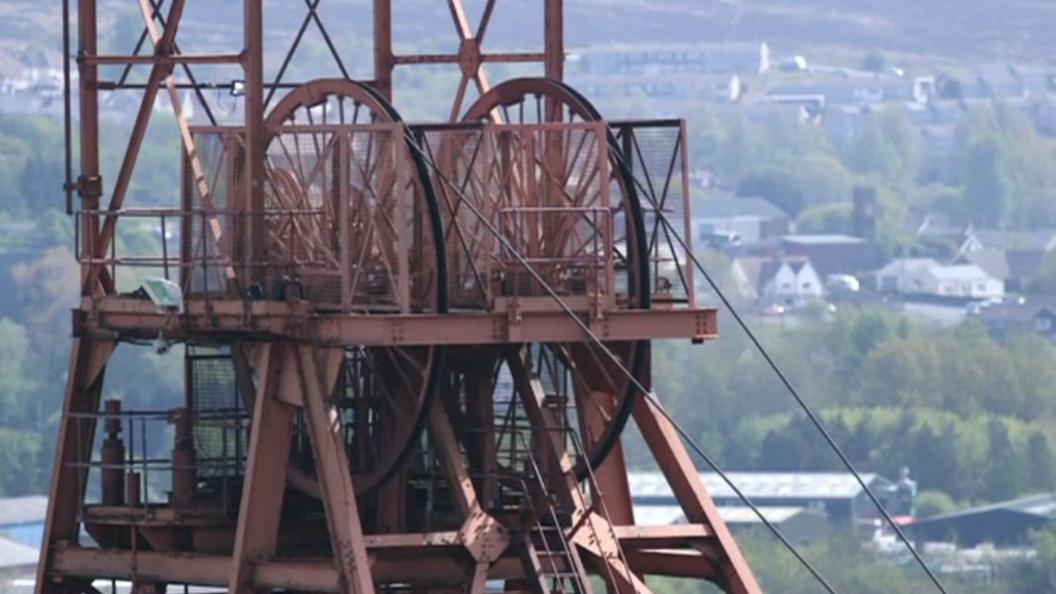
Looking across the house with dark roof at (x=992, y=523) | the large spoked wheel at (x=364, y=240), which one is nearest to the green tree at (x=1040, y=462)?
the house with dark roof at (x=992, y=523)

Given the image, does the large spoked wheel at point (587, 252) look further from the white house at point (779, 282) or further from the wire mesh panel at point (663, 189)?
the white house at point (779, 282)

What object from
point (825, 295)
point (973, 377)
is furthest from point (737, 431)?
point (825, 295)

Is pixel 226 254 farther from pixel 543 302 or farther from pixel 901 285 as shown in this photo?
pixel 901 285

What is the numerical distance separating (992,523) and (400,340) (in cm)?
9663

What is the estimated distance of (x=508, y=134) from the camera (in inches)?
1521

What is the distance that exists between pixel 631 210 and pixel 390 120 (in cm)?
221

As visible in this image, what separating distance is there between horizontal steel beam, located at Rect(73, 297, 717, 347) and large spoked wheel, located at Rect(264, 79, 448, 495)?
0.29 m

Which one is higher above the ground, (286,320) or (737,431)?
(286,320)

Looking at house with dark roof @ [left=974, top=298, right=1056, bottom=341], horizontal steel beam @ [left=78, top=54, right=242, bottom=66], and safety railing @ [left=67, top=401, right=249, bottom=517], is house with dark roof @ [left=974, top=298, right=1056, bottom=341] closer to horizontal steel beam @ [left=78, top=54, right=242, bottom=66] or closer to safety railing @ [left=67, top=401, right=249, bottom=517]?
safety railing @ [left=67, top=401, right=249, bottom=517]

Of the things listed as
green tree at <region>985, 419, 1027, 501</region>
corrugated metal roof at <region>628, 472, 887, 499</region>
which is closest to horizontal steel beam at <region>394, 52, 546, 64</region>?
corrugated metal roof at <region>628, 472, 887, 499</region>

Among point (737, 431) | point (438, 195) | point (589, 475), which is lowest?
point (737, 431)

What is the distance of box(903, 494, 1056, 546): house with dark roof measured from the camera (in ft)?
424

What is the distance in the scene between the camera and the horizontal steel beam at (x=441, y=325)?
→ 119 ft

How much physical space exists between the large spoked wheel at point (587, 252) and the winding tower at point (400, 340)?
0.04 meters
